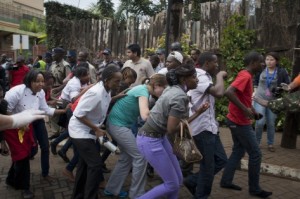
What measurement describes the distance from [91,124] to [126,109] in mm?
608

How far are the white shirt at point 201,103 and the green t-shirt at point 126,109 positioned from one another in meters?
0.62

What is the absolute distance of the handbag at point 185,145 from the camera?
3523mm

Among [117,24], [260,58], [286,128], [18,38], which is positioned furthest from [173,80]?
[18,38]

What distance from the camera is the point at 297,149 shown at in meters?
6.61

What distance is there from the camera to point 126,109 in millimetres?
4449

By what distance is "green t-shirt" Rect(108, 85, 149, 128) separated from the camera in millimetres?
4406

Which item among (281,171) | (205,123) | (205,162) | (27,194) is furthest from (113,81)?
(281,171)

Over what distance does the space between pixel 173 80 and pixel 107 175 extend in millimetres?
2572

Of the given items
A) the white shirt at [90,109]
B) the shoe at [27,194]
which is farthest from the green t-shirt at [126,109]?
the shoe at [27,194]

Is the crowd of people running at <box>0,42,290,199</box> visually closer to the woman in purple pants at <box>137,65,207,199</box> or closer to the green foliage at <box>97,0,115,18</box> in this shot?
the woman in purple pants at <box>137,65,207,199</box>

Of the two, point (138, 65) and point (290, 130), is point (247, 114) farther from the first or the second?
point (138, 65)

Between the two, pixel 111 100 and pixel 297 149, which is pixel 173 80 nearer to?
pixel 111 100

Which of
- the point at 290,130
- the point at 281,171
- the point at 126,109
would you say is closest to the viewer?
the point at 126,109

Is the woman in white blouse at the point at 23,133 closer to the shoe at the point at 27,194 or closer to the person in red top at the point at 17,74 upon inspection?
the shoe at the point at 27,194
